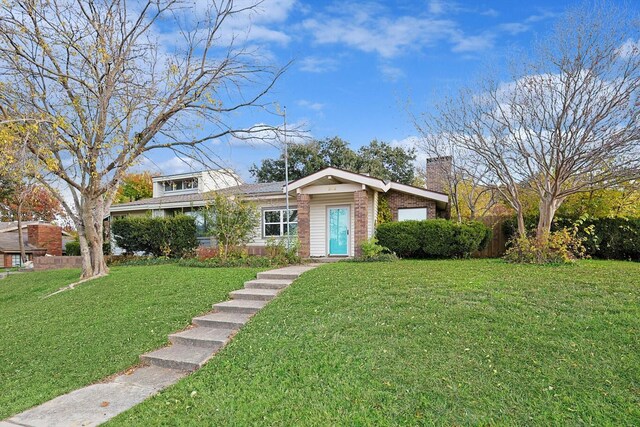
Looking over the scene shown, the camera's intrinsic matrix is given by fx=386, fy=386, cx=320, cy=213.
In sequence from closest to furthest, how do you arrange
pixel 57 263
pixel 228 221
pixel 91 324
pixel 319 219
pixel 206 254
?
pixel 91 324 → pixel 228 221 → pixel 206 254 → pixel 319 219 → pixel 57 263

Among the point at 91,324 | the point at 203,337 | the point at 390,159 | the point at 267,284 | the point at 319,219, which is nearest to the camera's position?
the point at 203,337

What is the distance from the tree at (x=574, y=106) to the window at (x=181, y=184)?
18.1 m

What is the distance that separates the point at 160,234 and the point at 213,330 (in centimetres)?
1198

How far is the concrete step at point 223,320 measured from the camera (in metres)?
6.56

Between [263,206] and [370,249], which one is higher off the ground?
[263,206]

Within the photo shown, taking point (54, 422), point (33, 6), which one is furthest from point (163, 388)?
point (33, 6)

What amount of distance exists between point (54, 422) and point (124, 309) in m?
4.20

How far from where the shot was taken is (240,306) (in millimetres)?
7328

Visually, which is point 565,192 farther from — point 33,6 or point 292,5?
point 33,6

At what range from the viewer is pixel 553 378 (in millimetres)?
3871

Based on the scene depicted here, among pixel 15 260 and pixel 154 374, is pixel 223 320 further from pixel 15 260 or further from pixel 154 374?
pixel 15 260

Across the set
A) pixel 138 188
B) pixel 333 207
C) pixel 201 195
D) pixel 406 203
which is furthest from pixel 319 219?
pixel 138 188

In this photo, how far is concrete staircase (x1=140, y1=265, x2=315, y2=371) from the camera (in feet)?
18.1

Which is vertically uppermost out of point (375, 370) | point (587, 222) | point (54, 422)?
point (587, 222)
